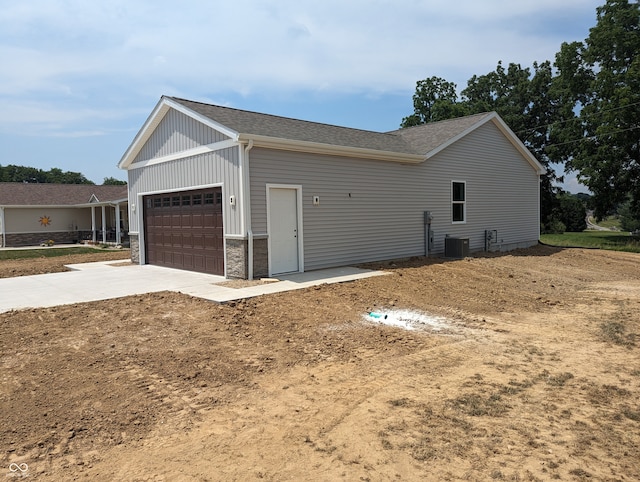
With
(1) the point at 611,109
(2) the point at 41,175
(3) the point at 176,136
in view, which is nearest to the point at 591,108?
(1) the point at 611,109

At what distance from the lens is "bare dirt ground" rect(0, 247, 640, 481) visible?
10.7 feet

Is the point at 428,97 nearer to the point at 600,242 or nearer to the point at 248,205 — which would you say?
the point at 600,242

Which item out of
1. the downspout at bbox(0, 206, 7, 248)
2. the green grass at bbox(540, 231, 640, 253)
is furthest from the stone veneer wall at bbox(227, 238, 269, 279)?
the downspout at bbox(0, 206, 7, 248)

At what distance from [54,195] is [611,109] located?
34056 mm

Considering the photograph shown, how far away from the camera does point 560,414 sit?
3951 mm

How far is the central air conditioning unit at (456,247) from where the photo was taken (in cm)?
1488

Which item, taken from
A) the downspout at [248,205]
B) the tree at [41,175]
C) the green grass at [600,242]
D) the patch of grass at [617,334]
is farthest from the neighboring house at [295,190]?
the tree at [41,175]

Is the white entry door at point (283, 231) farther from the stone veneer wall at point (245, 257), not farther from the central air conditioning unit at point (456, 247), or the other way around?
the central air conditioning unit at point (456, 247)

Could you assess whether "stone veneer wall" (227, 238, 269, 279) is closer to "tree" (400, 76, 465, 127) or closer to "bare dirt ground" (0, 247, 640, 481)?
"bare dirt ground" (0, 247, 640, 481)

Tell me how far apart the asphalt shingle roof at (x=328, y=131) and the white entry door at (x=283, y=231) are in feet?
4.56

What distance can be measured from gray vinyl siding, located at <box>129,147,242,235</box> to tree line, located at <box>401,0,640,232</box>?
2357 centimetres

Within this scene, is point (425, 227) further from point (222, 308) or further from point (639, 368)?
point (639, 368)

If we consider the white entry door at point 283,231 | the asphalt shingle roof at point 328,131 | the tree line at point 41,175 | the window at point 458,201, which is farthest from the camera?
the tree line at point 41,175

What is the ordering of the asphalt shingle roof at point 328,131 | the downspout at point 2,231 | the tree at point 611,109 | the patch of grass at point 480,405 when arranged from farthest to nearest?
the downspout at point 2,231 < the tree at point 611,109 < the asphalt shingle roof at point 328,131 < the patch of grass at point 480,405
